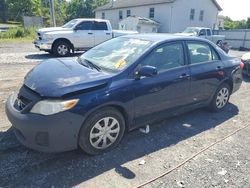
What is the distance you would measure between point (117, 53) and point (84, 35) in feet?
28.3

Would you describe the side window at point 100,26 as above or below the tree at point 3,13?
below

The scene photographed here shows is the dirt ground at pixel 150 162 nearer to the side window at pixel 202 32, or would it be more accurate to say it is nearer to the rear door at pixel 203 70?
the rear door at pixel 203 70

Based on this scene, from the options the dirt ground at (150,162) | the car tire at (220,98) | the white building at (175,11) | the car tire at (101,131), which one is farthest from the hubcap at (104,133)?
the white building at (175,11)

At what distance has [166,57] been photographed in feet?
13.7

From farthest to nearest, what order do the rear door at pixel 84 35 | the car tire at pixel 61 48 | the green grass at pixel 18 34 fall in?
the green grass at pixel 18 34, the rear door at pixel 84 35, the car tire at pixel 61 48

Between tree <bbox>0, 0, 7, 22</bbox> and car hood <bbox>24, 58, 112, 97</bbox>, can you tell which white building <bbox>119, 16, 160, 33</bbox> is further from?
tree <bbox>0, 0, 7, 22</bbox>

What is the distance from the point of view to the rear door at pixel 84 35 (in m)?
12.1

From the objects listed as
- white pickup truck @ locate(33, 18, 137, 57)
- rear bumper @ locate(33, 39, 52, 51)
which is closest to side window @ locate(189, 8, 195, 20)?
white pickup truck @ locate(33, 18, 137, 57)

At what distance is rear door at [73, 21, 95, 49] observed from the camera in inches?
475

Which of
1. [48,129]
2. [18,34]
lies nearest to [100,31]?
[48,129]

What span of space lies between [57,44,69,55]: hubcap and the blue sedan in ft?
24.4

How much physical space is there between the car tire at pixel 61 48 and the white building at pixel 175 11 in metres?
21.0

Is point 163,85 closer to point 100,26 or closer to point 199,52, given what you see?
point 199,52

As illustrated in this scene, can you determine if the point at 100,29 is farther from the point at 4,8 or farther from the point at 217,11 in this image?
the point at 4,8
